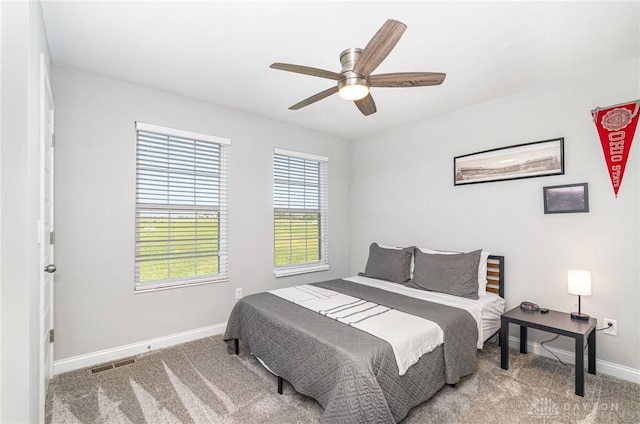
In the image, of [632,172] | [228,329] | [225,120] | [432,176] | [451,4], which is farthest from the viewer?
[432,176]

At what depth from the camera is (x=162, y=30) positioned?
2.05 m

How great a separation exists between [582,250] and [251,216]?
329 centimetres

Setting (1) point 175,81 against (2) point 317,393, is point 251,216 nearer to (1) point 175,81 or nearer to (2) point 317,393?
(1) point 175,81

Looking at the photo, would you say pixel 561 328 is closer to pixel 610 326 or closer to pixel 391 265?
pixel 610 326

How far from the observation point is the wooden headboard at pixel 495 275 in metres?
3.05

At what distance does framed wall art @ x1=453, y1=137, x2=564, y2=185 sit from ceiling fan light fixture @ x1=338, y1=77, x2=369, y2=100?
1.95 m

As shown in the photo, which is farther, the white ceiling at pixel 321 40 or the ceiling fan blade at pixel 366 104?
the ceiling fan blade at pixel 366 104

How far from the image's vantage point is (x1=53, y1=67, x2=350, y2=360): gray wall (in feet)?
8.30

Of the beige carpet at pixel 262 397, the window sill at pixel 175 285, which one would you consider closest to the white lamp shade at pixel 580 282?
the beige carpet at pixel 262 397

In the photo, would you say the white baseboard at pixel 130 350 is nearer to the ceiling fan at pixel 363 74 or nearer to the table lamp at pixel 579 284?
the ceiling fan at pixel 363 74

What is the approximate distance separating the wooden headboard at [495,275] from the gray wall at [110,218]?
2.71m

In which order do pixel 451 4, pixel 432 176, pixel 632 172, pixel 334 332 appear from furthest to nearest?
pixel 432 176 → pixel 632 172 → pixel 334 332 → pixel 451 4

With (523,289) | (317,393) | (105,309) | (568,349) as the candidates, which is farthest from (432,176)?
(105,309)

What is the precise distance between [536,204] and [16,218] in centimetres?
376
